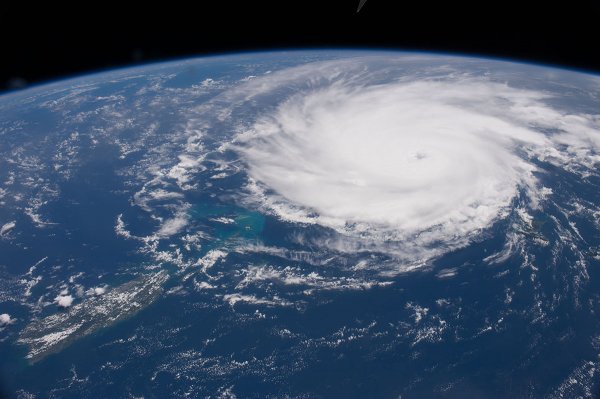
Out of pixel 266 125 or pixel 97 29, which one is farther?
pixel 266 125

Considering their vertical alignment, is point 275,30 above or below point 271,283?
above

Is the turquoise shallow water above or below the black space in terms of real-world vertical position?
below

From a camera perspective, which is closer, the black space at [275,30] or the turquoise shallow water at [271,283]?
the black space at [275,30]

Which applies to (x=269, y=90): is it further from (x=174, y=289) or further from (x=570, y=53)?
(x=570, y=53)

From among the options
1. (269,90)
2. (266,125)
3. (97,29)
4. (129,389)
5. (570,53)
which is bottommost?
(129,389)

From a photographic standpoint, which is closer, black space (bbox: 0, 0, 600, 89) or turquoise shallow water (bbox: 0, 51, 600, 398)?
black space (bbox: 0, 0, 600, 89)

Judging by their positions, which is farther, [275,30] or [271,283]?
[271,283]

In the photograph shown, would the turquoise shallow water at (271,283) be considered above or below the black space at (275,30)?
below

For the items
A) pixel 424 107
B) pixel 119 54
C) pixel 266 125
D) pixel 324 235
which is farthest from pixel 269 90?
pixel 119 54
